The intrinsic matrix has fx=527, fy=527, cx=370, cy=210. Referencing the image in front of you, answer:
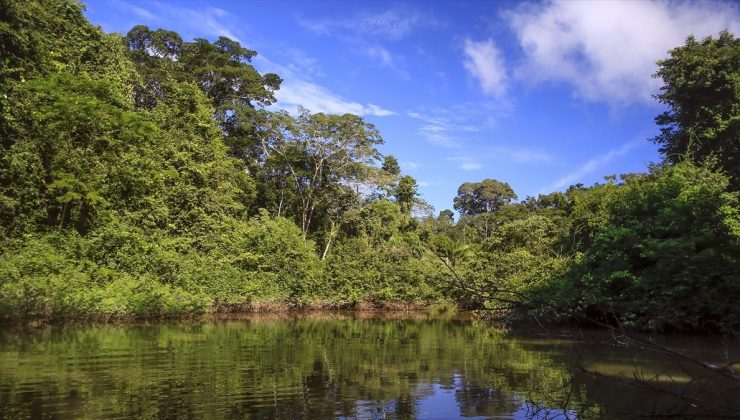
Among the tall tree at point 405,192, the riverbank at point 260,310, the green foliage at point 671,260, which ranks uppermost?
the tall tree at point 405,192

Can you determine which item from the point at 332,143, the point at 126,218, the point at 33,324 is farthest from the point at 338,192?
the point at 33,324

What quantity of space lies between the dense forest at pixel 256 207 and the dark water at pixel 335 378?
4.77ft

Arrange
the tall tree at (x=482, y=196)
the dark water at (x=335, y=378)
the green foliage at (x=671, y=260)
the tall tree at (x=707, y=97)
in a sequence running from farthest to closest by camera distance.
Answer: the tall tree at (x=482, y=196)
the tall tree at (x=707, y=97)
the green foliage at (x=671, y=260)
the dark water at (x=335, y=378)

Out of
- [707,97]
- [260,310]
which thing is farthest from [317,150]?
[707,97]

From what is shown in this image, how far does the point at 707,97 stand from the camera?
2622cm

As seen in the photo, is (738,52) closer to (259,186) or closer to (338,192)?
(338,192)

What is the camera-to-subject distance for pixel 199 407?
7.09 metres

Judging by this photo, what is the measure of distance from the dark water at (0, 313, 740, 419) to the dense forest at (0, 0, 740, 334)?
145cm

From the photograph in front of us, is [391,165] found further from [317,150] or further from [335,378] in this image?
[335,378]

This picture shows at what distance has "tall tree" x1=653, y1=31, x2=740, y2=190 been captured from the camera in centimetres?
2433

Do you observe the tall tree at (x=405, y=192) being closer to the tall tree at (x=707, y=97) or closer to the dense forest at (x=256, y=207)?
the dense forest at (x=256, y=207)

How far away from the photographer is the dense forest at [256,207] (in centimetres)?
1684

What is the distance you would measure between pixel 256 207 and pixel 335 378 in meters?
28.5

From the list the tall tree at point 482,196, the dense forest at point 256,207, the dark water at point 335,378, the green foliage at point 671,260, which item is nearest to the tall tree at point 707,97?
the dense forest at point 256,207
